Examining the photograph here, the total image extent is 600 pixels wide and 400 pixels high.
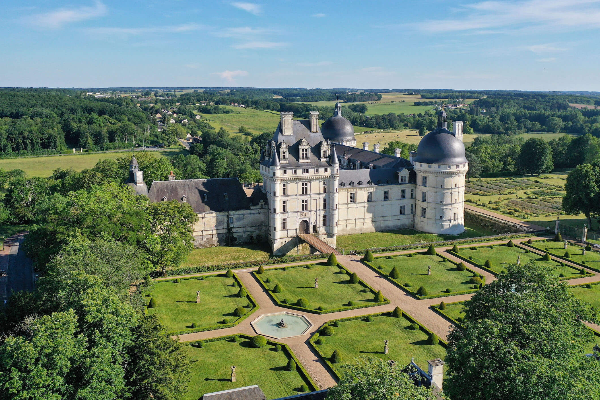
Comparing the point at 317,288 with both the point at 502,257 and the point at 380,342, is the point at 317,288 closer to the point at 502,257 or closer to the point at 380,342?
the point at 380,342

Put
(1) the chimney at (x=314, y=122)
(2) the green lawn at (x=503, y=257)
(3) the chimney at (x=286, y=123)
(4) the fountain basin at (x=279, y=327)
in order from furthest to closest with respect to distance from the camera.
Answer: (1) the chimney at (x=314, y=122)
(3) the chimney at (x=286, y=123)
(2) the green lawn at (x=503, y=257)
(4) the fountain basin at (x=279, y=327)

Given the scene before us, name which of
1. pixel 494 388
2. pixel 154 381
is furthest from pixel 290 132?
pixel 494 388

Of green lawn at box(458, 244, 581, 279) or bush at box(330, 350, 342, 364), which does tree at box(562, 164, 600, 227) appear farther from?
bush at box(330, 350, 342, 364)

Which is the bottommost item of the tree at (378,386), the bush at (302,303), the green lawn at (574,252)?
the bush at (302,303)

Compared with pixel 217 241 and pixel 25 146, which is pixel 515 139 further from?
pixel 25 146

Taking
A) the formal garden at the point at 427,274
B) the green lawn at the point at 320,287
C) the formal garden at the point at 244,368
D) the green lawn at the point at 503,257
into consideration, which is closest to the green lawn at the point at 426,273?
the formal garden at the point at 427,274

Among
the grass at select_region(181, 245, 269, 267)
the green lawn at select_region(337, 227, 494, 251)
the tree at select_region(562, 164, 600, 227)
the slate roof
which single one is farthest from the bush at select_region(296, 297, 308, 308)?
the tree at select_region(562, 164, 600, 227)

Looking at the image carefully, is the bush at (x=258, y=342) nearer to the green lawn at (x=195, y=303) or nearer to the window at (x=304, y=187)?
the green lawn at (x=195, y=303)
